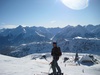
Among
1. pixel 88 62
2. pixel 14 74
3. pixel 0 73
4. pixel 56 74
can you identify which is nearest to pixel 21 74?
pixel 14 74

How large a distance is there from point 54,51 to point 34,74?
3.23 m

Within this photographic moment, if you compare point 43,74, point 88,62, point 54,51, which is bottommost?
point 88,62

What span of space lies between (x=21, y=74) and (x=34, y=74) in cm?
137

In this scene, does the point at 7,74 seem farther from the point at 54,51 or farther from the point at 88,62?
the point at 88,62

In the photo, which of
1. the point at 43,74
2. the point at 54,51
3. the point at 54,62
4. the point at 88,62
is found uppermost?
the point at 54,51

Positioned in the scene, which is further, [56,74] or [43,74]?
[43,74]

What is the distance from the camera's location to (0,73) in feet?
42.8

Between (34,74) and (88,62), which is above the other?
(34,74)

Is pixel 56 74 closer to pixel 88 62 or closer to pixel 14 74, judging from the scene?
pixel 14 74

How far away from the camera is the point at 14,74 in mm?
13227

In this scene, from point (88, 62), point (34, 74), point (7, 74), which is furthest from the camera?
point (88, 62)

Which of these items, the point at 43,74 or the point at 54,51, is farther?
the point at 43,74

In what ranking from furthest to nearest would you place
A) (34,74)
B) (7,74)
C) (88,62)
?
(88,62)
(34,74)
(7,74)

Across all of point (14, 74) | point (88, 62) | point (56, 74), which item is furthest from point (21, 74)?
point (88, 62)
